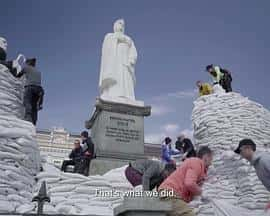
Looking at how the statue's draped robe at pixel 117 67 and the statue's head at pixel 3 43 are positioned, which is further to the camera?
the statue's draped robe at pixel 117 67

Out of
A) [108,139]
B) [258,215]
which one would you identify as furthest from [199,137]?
[258,215]

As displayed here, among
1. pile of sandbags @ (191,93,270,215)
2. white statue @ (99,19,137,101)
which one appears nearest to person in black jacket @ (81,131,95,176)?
white statue @ (99,19,137,101)

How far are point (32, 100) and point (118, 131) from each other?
10.5ft

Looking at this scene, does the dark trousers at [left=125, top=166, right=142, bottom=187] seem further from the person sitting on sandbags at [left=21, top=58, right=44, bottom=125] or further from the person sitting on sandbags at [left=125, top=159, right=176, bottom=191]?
the person sitting on sandbags at [left=21, top=58, right=44, bottom=125]

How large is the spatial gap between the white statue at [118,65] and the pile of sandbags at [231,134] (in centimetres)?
259

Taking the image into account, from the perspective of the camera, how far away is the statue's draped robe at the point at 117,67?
11812 mm

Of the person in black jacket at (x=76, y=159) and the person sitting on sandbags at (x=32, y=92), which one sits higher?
the person sitting on sandbags at (x=32, y=92)

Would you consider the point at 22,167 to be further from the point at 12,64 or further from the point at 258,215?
the point at 258,215

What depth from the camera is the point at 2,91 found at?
7406 mm

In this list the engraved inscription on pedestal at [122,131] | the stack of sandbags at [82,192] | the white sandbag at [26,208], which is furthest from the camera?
the engraved inscription on pedestal at [122,131]

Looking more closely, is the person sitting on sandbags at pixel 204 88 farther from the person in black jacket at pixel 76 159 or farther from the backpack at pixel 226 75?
the person in black jacket at pixel 76 159

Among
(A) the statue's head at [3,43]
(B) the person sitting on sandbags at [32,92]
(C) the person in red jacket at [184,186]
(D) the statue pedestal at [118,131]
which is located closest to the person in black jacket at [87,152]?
(D) the statue pedestal at [118,131]

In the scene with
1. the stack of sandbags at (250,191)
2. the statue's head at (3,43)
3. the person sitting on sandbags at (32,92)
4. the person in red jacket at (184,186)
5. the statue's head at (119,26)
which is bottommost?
the person in red jacket at (184,186)

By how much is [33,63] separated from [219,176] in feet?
15.3
